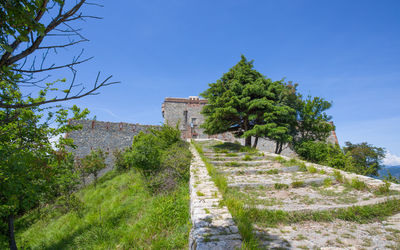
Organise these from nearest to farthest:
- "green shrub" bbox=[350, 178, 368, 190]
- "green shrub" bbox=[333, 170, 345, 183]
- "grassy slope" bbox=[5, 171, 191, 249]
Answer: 1. "grassy slope" bbox=[5, 171, 191, 249]
2. "green shrub" bbox=[350, 178, 368, 190]
3. "green shrub" bbox=[333, 170, 345, 183]

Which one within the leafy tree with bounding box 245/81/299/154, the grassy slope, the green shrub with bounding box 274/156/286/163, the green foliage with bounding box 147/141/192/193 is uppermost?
the leafy tree with bounding box 245/81/299/154

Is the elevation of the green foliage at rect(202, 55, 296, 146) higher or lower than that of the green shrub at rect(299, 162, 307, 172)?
higher

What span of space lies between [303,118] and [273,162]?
8197 millimetres

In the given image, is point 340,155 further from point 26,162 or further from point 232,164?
point 26,162

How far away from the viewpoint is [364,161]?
14977 mm

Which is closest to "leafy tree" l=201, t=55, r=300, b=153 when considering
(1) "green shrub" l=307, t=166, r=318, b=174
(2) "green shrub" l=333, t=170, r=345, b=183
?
(1) "green shrub" l=307, t=166, r=318, b=174

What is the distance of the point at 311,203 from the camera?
338 centimetres

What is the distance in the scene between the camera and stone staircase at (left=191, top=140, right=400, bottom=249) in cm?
220

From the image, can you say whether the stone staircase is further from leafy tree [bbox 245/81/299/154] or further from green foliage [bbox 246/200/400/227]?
leafy tree [bbox 245/81/299/154]

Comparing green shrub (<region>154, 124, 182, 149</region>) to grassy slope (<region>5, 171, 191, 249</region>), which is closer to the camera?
grassy slope (<region>5, 171, 191, 249</region>)

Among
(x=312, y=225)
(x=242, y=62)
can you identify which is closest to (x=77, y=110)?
(x=312, y=225)

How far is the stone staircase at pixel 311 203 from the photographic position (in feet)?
7.21

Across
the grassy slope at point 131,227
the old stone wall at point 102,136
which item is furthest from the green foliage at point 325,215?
the old stone wall at point 102,136

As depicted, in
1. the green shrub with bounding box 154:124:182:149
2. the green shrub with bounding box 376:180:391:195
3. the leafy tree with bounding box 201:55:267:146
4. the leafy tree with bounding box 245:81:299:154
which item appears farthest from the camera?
the leafy tree with bounding box 201:55:267:146
